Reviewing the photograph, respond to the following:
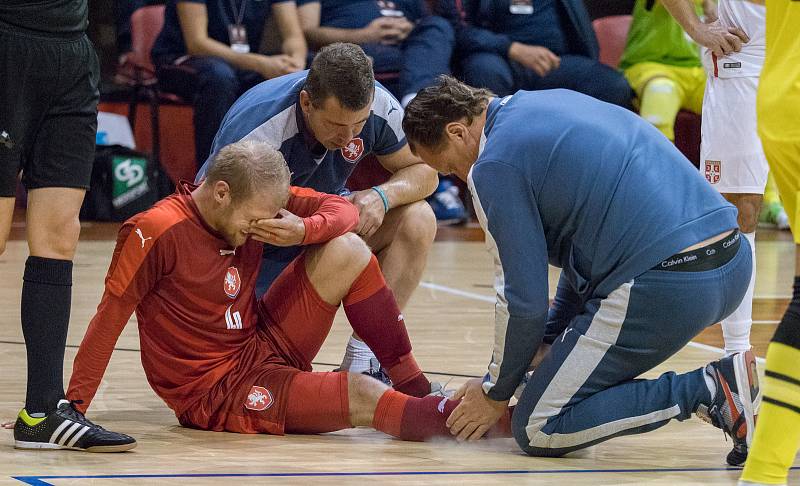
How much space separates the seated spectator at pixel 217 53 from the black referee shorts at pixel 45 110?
5061 mm

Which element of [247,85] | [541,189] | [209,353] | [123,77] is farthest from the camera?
[123,77]

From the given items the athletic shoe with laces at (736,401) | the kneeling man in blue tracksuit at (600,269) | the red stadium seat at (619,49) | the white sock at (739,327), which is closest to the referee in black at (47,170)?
the kneeling man in blue tracksuit at (600,269)

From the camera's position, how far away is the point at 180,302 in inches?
135

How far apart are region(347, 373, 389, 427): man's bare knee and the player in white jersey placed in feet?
5.63

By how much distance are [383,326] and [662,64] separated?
639cm

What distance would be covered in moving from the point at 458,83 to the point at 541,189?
1.27 ft

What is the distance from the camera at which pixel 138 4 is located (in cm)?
941

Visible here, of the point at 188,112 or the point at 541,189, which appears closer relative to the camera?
the point at 541,189

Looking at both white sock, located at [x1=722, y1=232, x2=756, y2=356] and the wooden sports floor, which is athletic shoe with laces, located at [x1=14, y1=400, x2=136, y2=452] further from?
white sock, located at [x1=722, y1=232, x2=756, y2=356]

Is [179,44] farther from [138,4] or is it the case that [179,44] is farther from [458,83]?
[458,83]

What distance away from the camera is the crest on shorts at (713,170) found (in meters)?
4.59

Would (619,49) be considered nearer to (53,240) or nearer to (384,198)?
(384,198)

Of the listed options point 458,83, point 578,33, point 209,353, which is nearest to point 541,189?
point 458,83

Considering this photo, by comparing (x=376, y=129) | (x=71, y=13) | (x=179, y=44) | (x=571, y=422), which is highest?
(x=71, y=13)
